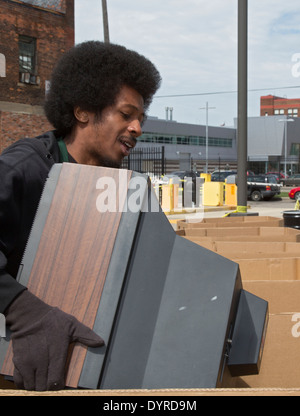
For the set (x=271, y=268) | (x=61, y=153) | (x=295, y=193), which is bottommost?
(x=295, y=193)

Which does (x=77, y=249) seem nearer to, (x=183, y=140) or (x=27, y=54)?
(x=27, y=54)

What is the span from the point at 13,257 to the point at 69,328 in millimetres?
323

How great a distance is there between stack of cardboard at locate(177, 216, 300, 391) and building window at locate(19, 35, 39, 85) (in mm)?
15591

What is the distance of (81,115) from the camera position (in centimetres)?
181

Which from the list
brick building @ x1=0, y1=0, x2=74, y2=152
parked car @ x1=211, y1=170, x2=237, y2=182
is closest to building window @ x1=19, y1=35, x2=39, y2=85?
brick building @ x1=0, y1=0, x2=74, y2=152

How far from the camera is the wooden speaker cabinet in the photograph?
52.2 inches

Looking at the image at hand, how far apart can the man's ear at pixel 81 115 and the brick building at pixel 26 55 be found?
53.2 feet

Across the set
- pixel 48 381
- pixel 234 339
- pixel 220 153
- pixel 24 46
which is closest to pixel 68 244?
pixel 48 381

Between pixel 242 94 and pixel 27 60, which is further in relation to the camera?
pixel 27 60

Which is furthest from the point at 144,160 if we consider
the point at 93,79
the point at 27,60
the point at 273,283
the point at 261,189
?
the point at 93,79


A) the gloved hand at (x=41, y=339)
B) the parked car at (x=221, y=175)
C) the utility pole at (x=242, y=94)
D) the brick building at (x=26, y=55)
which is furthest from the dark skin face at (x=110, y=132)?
the parked car at (x=221, y=175)

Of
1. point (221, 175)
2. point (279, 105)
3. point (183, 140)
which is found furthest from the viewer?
point (279, 105)

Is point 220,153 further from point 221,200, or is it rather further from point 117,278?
point 117,278

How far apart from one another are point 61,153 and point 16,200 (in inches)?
14.6
